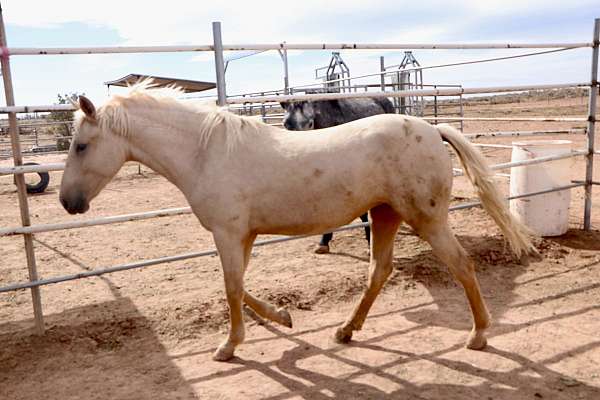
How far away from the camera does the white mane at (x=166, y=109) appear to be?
2.77 m

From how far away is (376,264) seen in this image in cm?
332

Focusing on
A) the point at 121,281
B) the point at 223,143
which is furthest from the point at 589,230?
the point at 121,281

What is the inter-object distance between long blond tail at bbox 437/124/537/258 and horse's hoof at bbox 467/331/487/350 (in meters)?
0.62

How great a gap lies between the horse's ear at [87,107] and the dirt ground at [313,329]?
1541 mm

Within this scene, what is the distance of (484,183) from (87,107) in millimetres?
2393

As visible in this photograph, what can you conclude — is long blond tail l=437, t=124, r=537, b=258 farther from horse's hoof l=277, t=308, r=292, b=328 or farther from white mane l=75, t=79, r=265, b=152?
horse's hoof l=277, t=308, r=292, b=328

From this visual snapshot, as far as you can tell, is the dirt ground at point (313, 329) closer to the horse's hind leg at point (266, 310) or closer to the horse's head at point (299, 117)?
the horse's hind leg at point (266, 310)

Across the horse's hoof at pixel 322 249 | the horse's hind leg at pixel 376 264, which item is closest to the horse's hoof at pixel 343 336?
the horse's hind leg at pixel 376 264

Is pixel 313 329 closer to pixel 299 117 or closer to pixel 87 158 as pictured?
pixel 87 158

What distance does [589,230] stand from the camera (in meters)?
5.34

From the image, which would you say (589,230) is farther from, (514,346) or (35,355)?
(35,355)

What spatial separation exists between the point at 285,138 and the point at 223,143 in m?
0.37

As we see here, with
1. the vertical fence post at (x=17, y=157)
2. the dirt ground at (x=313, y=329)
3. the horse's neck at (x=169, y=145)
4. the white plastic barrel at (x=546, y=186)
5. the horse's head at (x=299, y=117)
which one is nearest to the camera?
the dirt ground at (x=313, y=329)

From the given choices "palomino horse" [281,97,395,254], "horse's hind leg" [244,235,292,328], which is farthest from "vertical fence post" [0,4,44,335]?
"palomino horse" [281,97,395,254]
